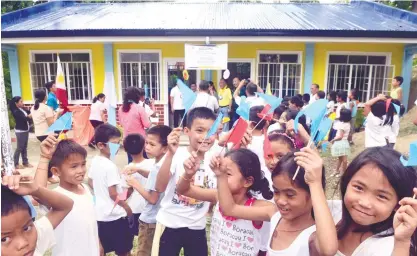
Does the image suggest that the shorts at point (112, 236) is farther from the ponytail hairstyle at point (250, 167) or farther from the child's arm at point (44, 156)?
the ponytail hairstyle at point (250, 167)

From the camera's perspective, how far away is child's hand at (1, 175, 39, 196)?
1039 millimetres

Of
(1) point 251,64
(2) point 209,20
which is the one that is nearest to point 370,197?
(1) point 251,64

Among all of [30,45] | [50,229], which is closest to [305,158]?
[50,229]

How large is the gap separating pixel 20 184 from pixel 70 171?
65cm

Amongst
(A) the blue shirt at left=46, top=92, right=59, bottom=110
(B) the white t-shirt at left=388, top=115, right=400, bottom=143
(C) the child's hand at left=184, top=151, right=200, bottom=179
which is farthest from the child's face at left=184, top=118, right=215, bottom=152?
(A) the blue shirt at left=46, top=92, right=59, bottom=110

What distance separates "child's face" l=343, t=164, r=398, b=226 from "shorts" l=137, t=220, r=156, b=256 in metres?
1.55

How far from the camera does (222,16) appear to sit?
29.8 feet

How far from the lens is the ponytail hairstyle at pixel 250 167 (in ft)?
5.39

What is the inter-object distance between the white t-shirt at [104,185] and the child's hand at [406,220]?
5.95ft

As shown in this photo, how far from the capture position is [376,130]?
4465mm

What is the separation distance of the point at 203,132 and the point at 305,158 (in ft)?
3.05

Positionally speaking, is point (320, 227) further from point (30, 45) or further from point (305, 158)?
point (30, 45)

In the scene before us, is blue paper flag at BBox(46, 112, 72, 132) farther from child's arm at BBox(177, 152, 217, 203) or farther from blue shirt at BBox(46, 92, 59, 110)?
blue shirt at BBox(46, 92, 59, 110)

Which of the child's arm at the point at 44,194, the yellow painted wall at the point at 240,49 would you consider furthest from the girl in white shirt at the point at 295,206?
the yellow painted wall at the point at 240,49
